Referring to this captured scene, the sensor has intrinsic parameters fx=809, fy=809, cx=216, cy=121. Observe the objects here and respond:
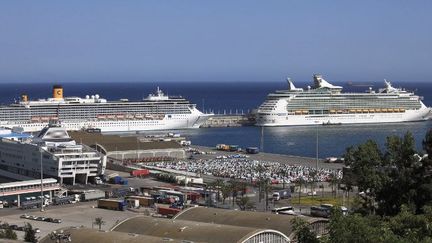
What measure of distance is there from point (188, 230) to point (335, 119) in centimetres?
6625

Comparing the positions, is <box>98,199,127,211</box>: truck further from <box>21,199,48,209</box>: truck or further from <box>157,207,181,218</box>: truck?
<box>21,199,48,209</box>: truck

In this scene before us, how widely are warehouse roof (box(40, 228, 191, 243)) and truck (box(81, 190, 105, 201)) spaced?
13200mm

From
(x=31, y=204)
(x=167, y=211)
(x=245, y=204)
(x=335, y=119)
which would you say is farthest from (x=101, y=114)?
(x=245, y=204)

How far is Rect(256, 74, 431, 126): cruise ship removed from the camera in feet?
285

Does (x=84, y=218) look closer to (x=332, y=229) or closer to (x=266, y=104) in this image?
(x=332, y=229)

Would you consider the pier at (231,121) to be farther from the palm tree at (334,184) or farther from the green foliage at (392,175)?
the green foliage at (392,175)

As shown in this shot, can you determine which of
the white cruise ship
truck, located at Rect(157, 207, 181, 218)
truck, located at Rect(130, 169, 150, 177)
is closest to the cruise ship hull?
the white cruise ship

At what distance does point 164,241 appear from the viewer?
817 inches

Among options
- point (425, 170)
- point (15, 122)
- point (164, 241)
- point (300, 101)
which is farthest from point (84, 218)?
point (300, 101)

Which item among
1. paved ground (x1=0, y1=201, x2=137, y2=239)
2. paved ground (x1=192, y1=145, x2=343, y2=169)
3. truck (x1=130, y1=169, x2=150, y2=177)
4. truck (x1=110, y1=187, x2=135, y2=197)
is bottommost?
paved ground (x1=0, y1=201, x2=137, y2=239)

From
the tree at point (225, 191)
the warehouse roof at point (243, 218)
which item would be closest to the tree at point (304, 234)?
the warehouse roof at point (243, 218)

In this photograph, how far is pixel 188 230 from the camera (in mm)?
23219

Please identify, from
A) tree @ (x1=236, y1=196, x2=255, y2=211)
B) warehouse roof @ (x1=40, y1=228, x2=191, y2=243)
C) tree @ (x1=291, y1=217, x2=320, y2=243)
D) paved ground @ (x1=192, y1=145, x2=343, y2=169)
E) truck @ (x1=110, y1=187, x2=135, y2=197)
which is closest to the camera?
tree @ (x1=291, y1=217, x2=320, y2=243)

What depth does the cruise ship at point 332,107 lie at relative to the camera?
8700 centimetres
